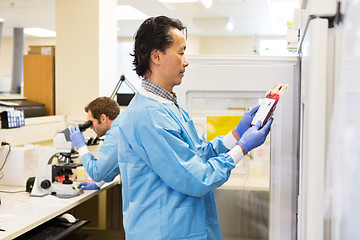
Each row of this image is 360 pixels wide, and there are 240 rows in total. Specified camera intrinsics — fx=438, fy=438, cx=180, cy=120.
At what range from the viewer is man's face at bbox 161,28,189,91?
4.66ft

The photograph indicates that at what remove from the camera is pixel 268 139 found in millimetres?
1801

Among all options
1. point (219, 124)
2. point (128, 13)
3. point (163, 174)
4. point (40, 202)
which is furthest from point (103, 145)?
point (128, 13)

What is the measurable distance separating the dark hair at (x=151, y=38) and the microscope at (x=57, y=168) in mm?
1210

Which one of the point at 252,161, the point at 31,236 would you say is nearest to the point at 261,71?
the point at 252,161

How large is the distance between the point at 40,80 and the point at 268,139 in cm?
264

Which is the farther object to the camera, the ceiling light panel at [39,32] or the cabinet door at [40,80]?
the ceiling light panel at [39,32]

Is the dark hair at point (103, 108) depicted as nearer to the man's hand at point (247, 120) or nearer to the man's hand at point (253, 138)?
the man's hand at point (247, 120)

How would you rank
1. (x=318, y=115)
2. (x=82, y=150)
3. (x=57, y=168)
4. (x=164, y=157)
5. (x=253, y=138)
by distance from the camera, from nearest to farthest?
(x=318, y=115), (x=164, y=157), (x=253, y=138), (x=82, y=150), (x=57, y=168)

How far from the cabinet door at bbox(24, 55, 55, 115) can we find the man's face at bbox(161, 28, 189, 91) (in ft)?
8.63

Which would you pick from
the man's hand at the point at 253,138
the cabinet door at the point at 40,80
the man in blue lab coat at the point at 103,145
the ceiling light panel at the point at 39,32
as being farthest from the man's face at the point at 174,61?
the ceiling light panel at the point at 39,32

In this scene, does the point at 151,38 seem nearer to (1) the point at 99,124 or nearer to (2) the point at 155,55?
(2) the point at 155,55

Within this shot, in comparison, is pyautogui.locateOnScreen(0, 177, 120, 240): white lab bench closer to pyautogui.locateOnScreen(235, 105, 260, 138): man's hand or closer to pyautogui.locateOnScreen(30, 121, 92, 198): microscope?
pyautogui.locateOnScreen(30, 121, 92, 198): microscope

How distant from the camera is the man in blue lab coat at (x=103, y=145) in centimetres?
219

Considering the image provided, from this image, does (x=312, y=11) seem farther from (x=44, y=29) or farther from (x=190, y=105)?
(x=44, y=29)
